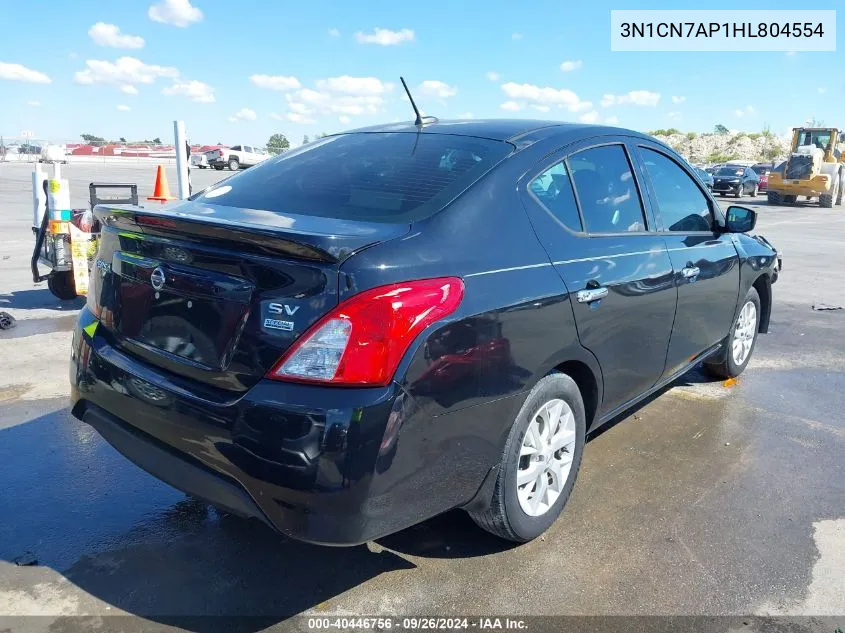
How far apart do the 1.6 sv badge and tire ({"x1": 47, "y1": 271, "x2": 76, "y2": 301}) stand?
569 cm

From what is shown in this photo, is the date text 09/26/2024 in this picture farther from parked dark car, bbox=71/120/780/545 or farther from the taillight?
the taillight

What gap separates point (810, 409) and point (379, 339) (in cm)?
381

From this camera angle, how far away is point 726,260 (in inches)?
173

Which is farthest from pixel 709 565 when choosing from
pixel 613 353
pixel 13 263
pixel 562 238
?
pixel 13 263

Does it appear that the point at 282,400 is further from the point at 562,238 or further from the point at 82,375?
the point at 562,238

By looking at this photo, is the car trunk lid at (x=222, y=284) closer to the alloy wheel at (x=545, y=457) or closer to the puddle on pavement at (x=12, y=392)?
the alloy wheel at (x=545, y=457)

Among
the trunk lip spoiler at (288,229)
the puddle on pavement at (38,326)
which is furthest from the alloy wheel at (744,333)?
the puddle on pavement at (38,326)

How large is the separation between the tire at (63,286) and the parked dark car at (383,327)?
4.58 metres

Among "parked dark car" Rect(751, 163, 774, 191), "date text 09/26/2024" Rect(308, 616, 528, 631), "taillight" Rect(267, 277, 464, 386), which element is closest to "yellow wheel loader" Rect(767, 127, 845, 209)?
"parked dark car" Rect(751, 163, 774, 191)

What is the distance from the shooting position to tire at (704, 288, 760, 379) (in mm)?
4945

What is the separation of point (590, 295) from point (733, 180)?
32.3m

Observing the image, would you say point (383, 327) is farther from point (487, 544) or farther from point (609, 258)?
point (609, 258)

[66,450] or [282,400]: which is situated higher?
[282,400]

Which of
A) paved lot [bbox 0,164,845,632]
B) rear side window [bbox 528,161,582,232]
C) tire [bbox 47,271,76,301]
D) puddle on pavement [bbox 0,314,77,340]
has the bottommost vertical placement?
paved lot [bbox 0,164,845,632]
